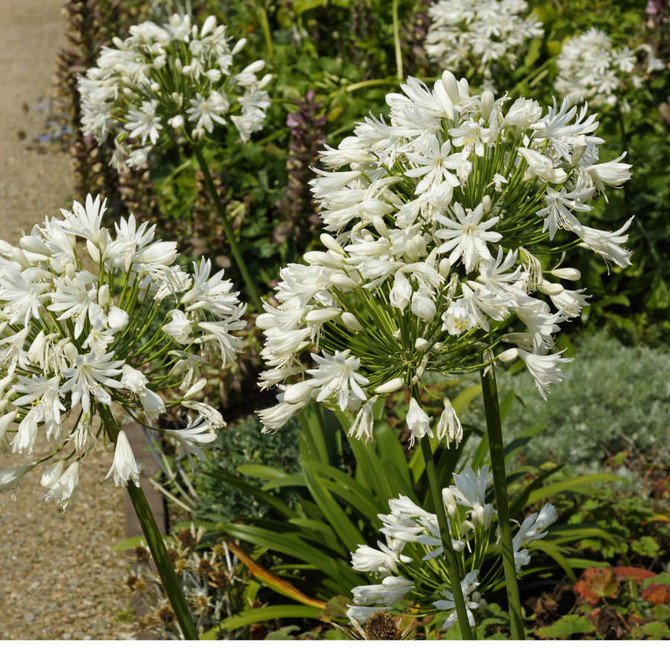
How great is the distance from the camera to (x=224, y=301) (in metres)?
2.01

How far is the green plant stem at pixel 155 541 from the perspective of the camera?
76.4 inches

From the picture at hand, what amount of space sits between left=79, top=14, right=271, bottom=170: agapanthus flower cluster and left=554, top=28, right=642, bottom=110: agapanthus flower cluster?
2184 mm

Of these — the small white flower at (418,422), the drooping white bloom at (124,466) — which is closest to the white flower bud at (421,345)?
the small white flower at (418,422)

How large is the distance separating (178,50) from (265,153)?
1.64 m

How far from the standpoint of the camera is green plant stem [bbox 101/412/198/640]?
6.37 feet

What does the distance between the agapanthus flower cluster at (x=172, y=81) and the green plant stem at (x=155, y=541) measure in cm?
168

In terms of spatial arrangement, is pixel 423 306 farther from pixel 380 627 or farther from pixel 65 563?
pixel 65 563

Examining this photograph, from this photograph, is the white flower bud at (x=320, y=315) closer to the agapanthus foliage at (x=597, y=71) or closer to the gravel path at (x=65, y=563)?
the gravel path at (x=65, y=563)

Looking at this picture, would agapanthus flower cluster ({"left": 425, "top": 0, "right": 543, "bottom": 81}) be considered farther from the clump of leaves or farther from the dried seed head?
the dried seed head

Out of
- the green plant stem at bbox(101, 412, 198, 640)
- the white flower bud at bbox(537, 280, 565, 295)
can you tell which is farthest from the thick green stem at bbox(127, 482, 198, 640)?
the white flower bud at bbox(537, 280, 565, 295)

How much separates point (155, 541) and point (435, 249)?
2.86 feet

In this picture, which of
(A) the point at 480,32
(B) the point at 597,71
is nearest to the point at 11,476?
(A) the point at 480,32
